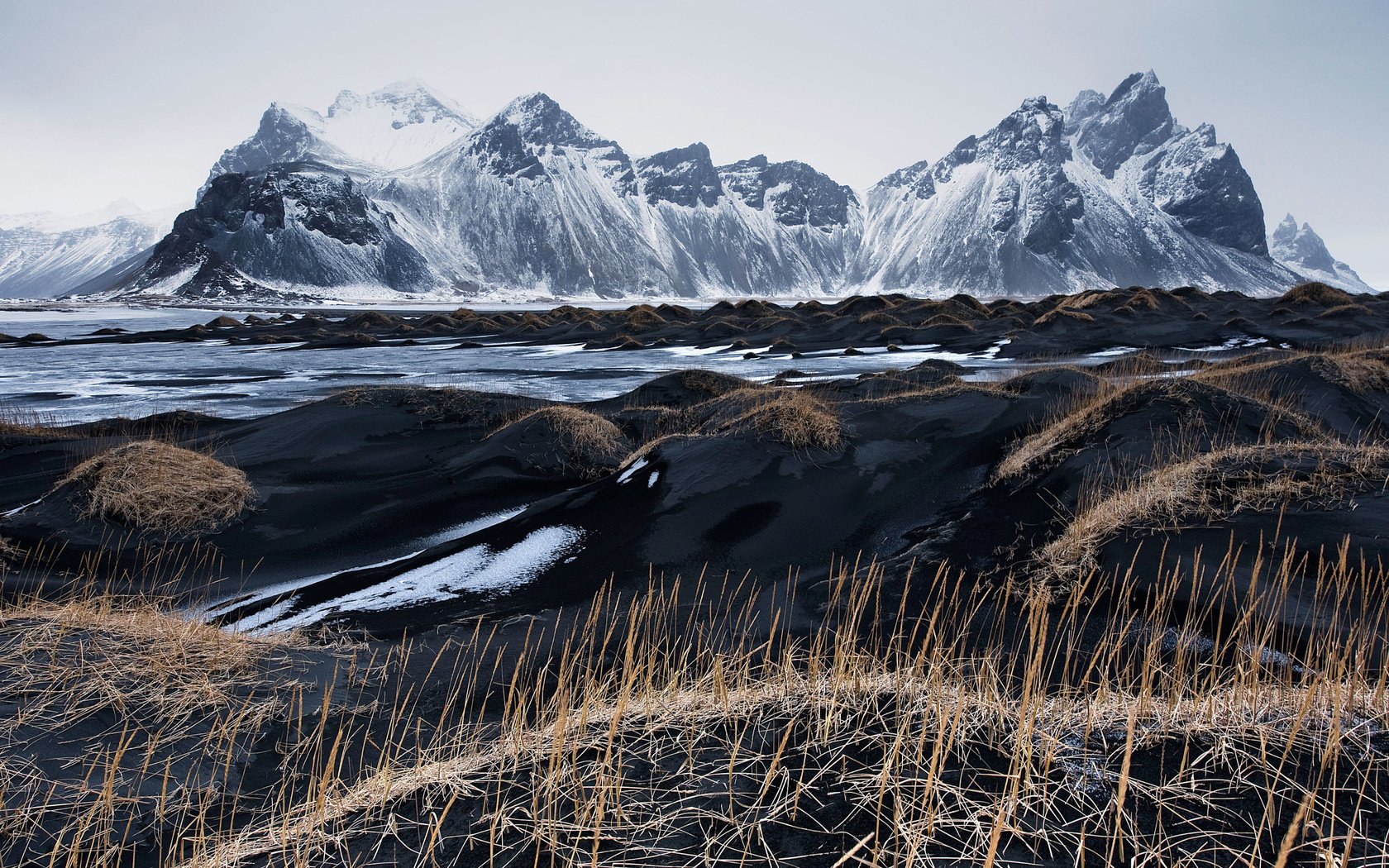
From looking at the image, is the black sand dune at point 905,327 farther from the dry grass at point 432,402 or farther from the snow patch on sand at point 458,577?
the snow patch on sand at point 458,577

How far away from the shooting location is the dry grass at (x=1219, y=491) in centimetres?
895

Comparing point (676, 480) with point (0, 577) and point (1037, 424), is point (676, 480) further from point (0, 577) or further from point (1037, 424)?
point (0, 577)

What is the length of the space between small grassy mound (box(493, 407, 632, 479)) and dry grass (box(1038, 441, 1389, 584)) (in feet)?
31.9

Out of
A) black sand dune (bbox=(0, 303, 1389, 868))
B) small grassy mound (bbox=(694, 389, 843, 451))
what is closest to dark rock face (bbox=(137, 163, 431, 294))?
black sand dune (bbox=(0, 303, 1389, 868))

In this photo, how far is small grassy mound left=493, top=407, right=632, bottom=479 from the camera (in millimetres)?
16219

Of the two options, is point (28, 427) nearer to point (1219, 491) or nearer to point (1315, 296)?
point (1219, 491)

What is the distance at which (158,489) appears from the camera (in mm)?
11688

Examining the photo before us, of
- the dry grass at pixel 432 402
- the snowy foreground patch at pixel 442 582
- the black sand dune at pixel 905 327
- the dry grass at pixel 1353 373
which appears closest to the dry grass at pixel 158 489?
the snowy foreground patch at pixel 442 582

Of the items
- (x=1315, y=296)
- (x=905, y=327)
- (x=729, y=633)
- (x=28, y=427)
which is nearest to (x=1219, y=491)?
(x=729, y=633)

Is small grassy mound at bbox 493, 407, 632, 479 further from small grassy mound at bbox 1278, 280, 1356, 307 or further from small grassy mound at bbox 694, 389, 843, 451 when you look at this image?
small grassy mound at bbox 1278, 280, 1356, 307

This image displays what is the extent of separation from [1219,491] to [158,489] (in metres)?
16.0

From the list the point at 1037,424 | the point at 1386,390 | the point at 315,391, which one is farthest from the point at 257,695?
the point at 315,391

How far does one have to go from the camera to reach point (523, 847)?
352 cm

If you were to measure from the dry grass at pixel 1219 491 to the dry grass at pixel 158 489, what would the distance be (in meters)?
12.9
